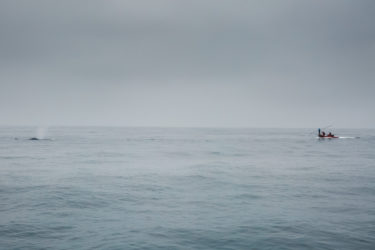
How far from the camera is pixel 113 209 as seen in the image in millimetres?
18828

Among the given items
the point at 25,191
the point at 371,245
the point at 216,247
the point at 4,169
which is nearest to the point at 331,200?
the point at 371,245

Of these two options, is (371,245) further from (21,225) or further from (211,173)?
(211,173)

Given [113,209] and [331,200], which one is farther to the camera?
[331,200]

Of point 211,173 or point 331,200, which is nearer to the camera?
point 331,200

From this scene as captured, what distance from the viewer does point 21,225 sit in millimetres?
15648

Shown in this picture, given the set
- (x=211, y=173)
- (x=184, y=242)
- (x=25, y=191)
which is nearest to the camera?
(x=184, y=242)

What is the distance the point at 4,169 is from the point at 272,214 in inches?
1188

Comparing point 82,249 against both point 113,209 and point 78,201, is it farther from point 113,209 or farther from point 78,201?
point 78,201

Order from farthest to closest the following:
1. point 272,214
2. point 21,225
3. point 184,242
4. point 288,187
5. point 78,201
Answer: point 288,187 → point 78,201 → point 272,214 → point 21,225 → point 184,242

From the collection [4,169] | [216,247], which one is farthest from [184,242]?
[4,169]

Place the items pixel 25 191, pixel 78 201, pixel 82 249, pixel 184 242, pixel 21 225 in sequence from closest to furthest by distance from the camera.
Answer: pixel 82 249, pixel 184 242, pixel 21 225, pixel 78 201, pixel 25 191

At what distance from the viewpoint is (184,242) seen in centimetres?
1362

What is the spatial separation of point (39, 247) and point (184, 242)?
6.24 metres

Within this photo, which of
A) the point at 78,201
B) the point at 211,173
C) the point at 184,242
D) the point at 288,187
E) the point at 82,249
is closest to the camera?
the point at 82,249
